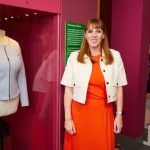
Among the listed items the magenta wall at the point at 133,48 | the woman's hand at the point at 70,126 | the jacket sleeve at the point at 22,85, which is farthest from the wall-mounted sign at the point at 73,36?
the magenta wall at the point at 133,48

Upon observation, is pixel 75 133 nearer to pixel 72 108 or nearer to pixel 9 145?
pixel 72 108

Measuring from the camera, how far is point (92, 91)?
1.99 m

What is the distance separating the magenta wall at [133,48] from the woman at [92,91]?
134 centimetres

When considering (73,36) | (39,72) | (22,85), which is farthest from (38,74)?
(73,36)

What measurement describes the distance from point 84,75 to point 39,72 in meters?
0.48

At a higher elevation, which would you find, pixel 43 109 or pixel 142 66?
pixel 142 66

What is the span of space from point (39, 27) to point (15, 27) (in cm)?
26

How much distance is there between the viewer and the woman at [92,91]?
198 cm

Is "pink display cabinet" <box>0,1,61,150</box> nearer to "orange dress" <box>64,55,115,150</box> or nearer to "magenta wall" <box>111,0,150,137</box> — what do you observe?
"orange dress" <box>64,55,115,150</box>

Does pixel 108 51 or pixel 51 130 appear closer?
pixel 108 51

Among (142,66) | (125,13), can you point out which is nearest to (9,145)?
(142,66)

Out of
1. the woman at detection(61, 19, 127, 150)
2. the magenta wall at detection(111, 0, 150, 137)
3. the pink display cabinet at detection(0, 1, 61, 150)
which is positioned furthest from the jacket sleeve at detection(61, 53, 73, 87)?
the magenta wall at detection(111, 0, 150, 137)

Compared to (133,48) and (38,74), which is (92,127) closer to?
(38,74)

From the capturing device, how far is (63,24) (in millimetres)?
2084
